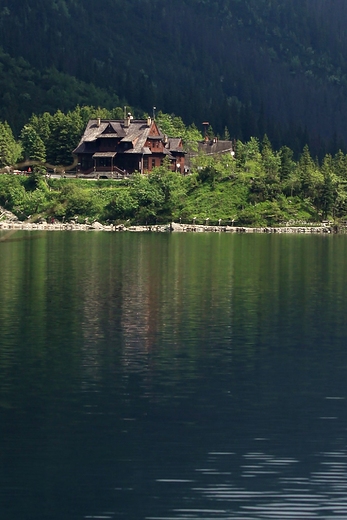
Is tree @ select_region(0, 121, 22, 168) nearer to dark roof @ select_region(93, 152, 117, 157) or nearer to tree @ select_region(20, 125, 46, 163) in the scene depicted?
tree @ select_region(20, 125, 46, 163)

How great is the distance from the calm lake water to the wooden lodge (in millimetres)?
79495

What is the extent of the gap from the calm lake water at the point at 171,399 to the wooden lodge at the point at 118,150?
7949 cm

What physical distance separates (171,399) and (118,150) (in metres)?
113

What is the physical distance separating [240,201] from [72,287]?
70043mm

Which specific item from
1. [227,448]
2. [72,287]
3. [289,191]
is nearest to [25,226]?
[289,191]

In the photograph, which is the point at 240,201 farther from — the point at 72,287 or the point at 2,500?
the point at 2,500

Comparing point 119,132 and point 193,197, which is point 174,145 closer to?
point 119,132

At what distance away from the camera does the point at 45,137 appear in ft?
478

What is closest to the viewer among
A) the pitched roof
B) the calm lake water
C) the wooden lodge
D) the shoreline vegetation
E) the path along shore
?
the calm lake water

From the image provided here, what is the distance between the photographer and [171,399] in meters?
32.6

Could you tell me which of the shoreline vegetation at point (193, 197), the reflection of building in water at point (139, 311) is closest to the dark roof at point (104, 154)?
the shoreline vegetation at point (193, 197)

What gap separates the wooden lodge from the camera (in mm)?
143125

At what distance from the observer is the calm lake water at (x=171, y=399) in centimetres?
2436

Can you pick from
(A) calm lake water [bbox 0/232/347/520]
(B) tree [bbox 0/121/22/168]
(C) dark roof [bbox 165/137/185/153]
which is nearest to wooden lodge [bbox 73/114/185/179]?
(C) dark roof [bbox 165/137/185/153]
